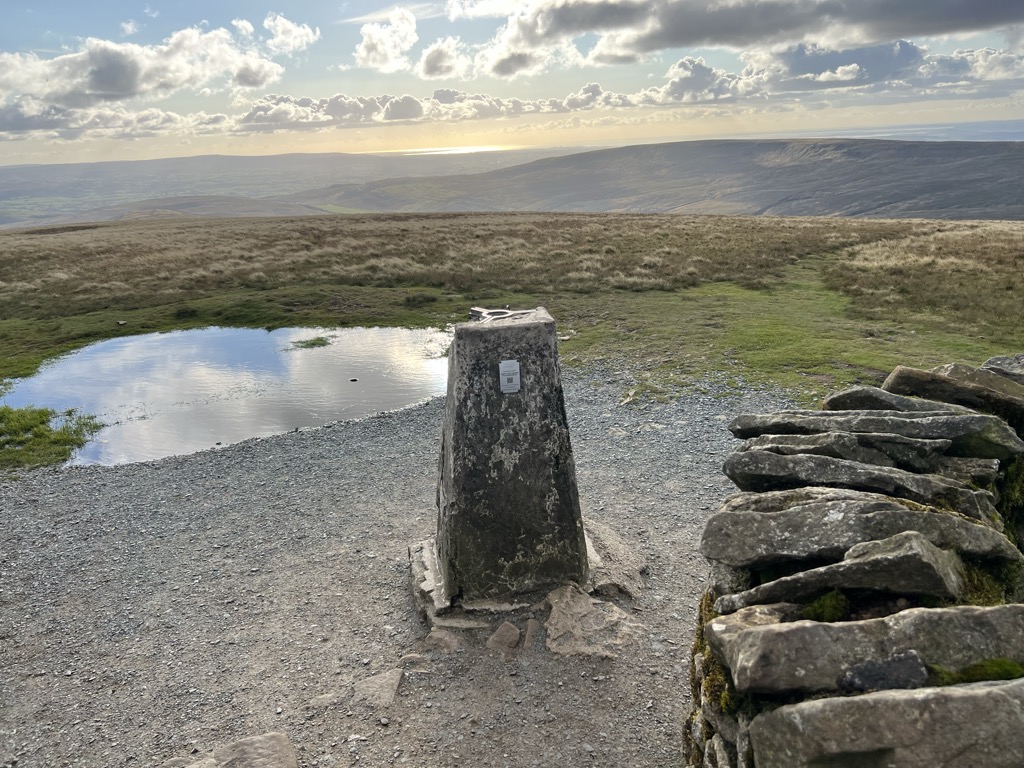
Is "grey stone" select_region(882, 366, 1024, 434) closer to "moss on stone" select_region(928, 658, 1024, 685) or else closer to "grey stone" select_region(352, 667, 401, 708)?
"moss on stone" select_region(928, 658, 1024, 685)

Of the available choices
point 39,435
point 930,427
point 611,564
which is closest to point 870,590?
point 930,427

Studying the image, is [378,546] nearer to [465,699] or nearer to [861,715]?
[465,699]

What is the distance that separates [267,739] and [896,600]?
6.03 m

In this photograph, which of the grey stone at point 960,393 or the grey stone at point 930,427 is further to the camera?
the grey stone at point 960,393

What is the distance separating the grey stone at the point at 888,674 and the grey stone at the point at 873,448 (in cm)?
240

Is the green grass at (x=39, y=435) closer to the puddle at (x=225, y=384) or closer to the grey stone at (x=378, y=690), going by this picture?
the puddle at (x=225, y=384)

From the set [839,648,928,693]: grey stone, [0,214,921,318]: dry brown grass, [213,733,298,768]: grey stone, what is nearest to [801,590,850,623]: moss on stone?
[839,648,928,693]: grey stone

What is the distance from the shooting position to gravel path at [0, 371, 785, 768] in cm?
703

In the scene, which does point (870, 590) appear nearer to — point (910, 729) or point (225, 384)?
point (910, 729)

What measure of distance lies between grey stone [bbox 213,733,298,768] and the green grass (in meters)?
11.7

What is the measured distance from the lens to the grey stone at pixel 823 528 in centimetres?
460

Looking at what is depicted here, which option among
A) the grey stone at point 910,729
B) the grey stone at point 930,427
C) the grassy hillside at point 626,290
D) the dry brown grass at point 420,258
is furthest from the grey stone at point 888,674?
the dry brown grass at point 420,258

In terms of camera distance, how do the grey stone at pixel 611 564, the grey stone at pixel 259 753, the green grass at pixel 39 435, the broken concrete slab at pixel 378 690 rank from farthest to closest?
the green grass at pixel 39 435 < the grey stone at pixel 611 564 < the broken concrete slab at pixel 378 690 < the grey stone at pixel 259 753

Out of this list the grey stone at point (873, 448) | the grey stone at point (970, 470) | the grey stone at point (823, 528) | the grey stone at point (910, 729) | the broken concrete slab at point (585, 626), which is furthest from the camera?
the broken concrete slab at point (585, 626)
